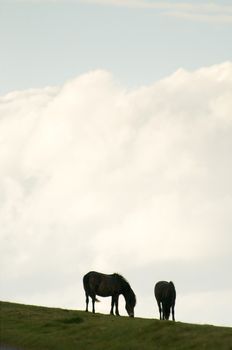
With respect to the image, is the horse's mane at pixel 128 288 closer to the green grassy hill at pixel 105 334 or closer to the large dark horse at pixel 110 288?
the large dark horse at pixel 110 288

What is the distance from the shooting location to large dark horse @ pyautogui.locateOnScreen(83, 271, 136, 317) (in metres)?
50.6

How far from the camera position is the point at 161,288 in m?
49.7

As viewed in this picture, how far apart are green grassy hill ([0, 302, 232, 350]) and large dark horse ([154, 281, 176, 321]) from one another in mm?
6027

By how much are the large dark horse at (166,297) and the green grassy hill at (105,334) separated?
237 inches

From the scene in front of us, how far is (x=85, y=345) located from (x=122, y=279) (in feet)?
52.3

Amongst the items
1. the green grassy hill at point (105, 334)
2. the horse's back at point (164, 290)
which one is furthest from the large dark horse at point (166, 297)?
the green grassy hill at point (105, 334)

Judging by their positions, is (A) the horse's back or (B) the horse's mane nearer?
(A) the horse's back

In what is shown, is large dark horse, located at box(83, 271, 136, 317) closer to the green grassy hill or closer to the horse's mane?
the horse's mane

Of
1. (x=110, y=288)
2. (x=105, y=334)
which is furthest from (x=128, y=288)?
(x=105, y=334)

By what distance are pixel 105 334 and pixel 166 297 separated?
38.9 ft

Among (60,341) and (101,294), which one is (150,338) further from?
(101,294)

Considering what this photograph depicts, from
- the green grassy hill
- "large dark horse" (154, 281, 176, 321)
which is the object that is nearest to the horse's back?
"large dark horse" (154, 281, 176, 321)

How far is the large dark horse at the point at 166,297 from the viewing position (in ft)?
161

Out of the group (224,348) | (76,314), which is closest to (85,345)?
(224,348)
